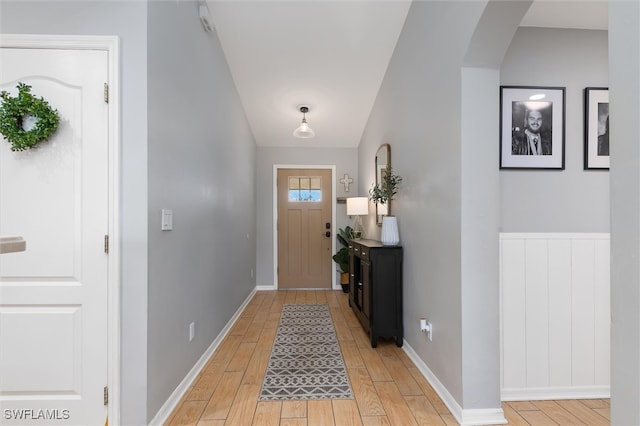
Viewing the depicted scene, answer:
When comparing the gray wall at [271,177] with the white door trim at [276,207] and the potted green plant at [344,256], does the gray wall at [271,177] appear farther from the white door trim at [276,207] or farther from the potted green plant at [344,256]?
the potted green plant at [344,256]

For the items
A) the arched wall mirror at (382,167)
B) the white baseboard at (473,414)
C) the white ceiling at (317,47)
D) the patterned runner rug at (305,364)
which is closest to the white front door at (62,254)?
the patterned runner rug at (305,364)

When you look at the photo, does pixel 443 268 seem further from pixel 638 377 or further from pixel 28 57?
pixel 28 57

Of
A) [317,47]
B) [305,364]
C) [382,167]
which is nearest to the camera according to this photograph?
[305,364]

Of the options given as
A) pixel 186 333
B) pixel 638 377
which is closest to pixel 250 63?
pixel 186 333

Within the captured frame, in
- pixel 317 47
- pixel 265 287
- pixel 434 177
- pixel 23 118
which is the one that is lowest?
pixel 265 287

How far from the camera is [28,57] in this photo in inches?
61.6

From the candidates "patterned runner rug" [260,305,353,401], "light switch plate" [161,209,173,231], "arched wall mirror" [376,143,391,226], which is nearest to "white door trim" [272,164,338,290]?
"arched wall mirror" [376,143,391,226]

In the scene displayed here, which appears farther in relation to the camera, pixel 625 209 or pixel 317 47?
pixel 317 47

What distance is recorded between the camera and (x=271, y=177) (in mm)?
5203

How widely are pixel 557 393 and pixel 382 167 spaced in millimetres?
2407

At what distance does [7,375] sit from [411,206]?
2732 mm

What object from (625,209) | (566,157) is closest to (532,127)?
(566,157)

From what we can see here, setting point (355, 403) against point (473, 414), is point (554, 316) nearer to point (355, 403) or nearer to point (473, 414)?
point (473, 414)

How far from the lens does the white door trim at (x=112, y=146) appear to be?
5.10 ft
